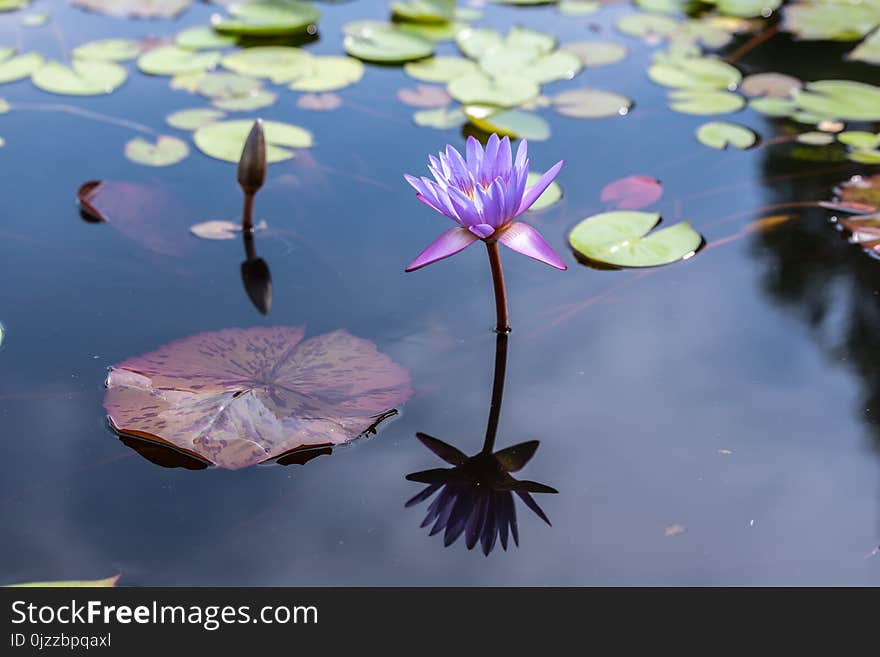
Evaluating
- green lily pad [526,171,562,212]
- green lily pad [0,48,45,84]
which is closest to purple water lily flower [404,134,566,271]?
green lily pad [526,171,562,212]

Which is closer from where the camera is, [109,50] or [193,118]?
[193,118]

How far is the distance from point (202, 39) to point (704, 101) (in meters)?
1.92

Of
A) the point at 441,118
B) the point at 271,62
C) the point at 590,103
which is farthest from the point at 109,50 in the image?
the point at 590,103

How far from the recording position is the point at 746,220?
2428 mm

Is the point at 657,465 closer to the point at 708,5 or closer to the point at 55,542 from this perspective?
the point at 55,542

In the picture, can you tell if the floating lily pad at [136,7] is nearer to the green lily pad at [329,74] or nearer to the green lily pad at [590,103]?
the green lily pad at [329,74]

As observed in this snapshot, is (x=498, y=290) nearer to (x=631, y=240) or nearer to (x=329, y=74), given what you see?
(x=631, y=240)

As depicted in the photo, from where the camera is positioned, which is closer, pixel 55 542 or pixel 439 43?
pixel 55 542

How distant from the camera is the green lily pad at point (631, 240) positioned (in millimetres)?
2234

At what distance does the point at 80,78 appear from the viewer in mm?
3086

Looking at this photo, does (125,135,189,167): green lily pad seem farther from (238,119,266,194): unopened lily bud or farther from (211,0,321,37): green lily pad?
(211,0,321,37): green lily pad

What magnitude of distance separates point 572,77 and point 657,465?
1917 mm

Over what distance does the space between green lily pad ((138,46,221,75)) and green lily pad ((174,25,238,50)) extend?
0.04 meters
